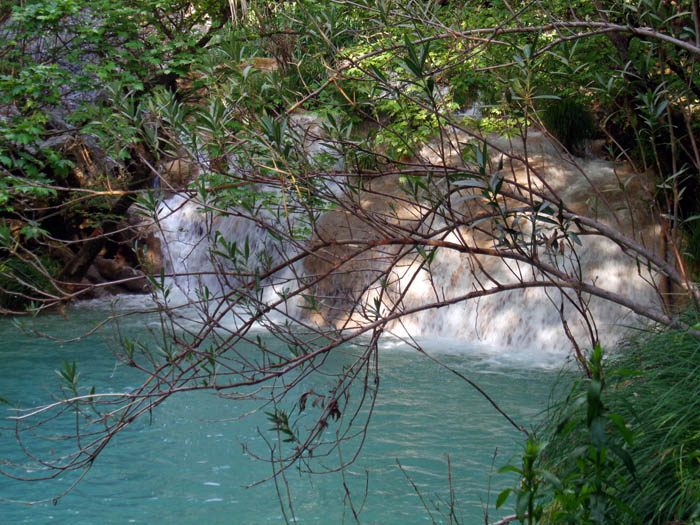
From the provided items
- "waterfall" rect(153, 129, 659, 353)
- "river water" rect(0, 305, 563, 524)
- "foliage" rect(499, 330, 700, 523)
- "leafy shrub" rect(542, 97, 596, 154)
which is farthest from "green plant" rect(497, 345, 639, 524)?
"leafy shrub" rect(542, 97, 596, 154)

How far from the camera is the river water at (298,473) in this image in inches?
175

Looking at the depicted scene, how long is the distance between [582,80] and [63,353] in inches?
310

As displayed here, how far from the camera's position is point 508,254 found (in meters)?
2.77

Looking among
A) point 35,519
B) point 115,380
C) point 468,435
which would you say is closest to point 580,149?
point 468,435

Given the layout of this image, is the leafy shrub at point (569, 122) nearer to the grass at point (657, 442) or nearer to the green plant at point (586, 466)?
the grass at point (657, 442)

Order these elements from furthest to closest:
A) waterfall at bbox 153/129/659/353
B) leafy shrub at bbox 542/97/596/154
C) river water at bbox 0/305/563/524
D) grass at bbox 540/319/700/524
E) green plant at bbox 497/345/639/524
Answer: leafy shrub at bbox 542/97/596/154 → waterfall at bbox 153/129/659/353 → river water at bbox 0/305/563/524 → grass at bbox 540/319/700/524 → green plant at bbox 497/345/639/524

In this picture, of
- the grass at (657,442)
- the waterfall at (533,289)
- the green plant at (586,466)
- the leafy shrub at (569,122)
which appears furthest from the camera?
the leafy shrub at (569,122)

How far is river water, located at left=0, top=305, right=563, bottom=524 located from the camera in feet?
14.6

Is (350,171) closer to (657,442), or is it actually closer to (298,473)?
(657,442)

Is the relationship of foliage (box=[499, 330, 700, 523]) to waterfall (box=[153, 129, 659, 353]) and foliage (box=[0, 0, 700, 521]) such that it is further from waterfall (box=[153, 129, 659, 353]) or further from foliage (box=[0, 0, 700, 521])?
waterfall (box=[153, 129, 659, 353])

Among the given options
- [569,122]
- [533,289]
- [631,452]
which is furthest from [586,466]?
[569,122]

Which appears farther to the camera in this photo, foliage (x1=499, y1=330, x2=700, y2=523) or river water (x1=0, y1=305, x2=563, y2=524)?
river water (x1=0, y1=305, x2=563, y2=524)

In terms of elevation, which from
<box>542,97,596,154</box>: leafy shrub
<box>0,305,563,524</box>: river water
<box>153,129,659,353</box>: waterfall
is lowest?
<box>0,305,563,524</box>: river water

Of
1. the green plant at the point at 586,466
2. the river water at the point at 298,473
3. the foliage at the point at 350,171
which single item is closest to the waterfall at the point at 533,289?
the foliage at the point at 350,171
